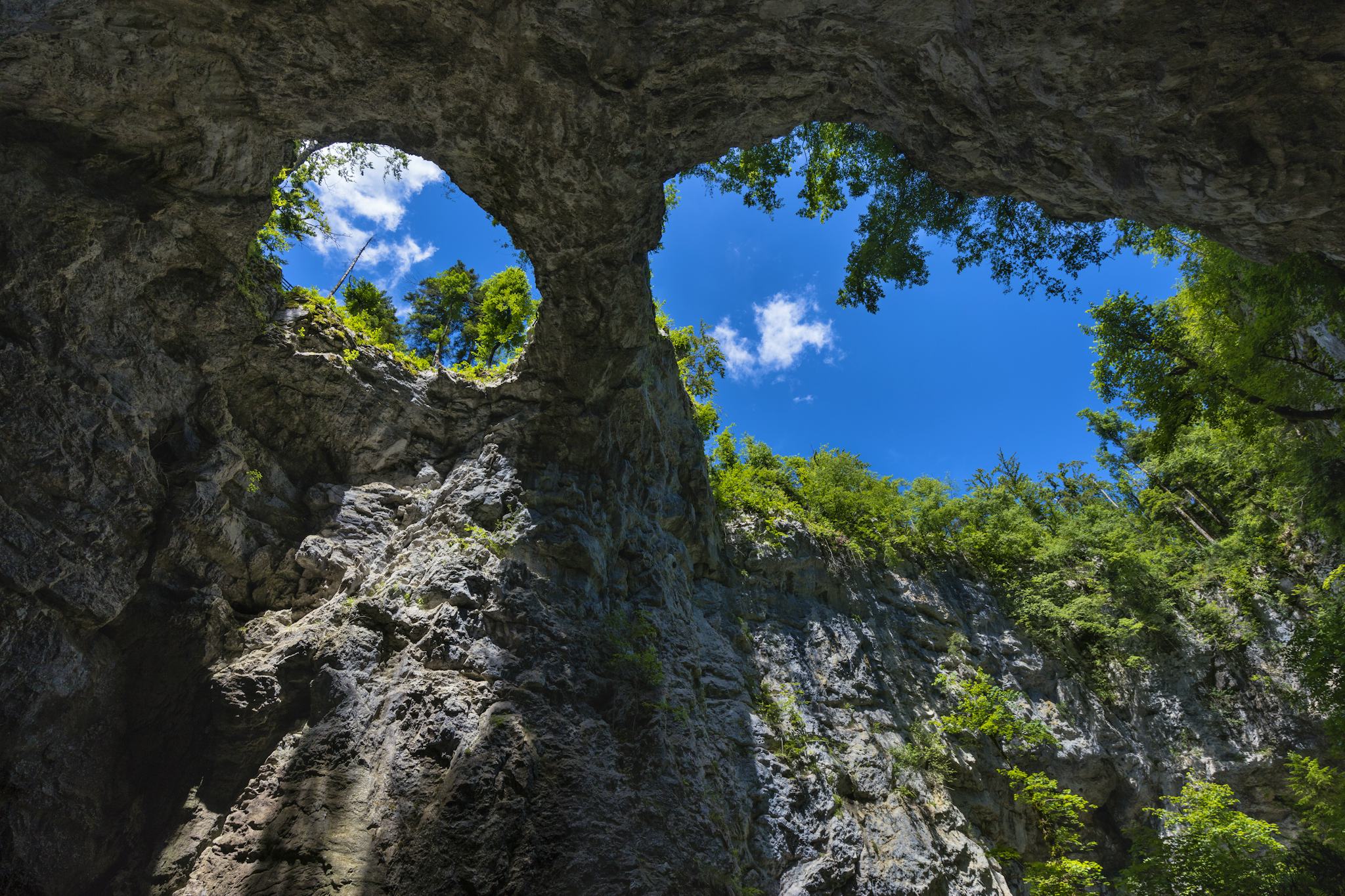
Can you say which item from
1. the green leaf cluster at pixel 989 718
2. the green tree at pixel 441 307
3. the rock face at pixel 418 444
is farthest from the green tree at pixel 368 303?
the green leaf cluster at pixel 989 718

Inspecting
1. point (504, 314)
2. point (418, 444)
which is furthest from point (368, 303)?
point (418, 444)

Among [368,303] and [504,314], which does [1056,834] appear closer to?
[504,314]

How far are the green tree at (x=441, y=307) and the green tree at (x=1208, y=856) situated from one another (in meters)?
19.7

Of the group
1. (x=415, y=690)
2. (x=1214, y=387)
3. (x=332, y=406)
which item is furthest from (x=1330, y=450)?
(x=332, y=406)

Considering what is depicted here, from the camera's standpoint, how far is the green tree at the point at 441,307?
2030cm

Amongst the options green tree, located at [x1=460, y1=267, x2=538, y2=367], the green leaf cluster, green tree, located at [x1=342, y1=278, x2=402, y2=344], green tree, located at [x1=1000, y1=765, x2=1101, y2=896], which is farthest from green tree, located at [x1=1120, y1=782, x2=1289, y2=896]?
green tree, located at [x1=342, y1=278, x2=402, y2=344]

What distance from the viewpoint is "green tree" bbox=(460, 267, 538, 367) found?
1759cm

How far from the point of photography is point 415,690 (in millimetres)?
8070

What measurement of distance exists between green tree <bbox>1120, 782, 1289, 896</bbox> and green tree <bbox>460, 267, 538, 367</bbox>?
57.6 ft

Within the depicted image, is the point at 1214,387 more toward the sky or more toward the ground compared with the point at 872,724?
more toward the sky

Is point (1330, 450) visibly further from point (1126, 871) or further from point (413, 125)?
point (413, 125)

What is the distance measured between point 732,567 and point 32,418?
37.3ft

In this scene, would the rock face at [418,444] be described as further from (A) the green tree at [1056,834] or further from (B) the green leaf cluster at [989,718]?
(B) the green leaf cluster at [989,718]

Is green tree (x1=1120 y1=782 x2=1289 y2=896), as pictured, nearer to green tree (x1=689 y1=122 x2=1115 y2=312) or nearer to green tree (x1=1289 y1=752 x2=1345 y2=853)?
green tree (x1=1289 y1=752 x2=1345 y2=853)
